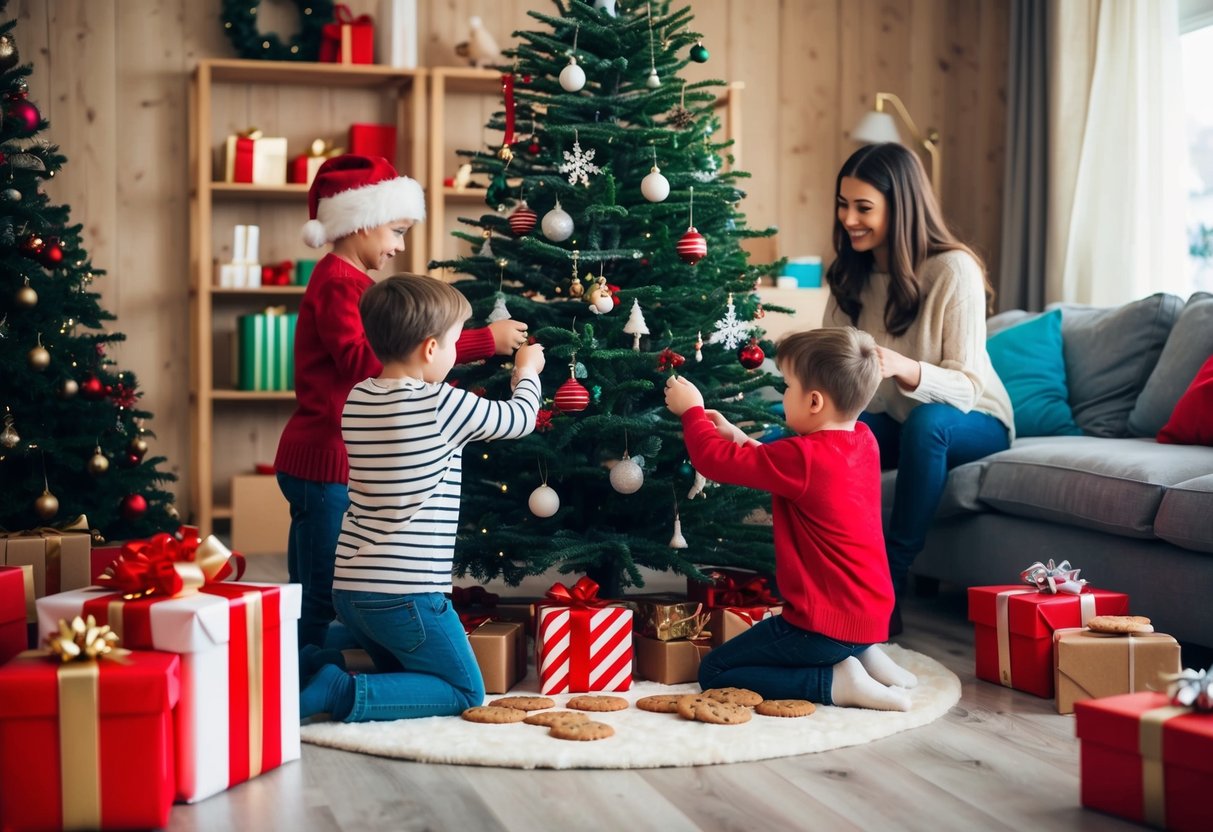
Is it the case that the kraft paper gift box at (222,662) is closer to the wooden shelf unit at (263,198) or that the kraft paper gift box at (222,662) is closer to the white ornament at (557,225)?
the white ornament at (557,225)

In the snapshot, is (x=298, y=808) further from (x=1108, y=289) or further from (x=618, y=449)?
(x=1108, y=289)

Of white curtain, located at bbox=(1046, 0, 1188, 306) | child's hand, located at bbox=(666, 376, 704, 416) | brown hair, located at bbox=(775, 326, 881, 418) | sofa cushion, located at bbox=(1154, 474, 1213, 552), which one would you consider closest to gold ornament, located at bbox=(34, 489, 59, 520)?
child's hand, located at bbox=(666, 376, 704, 416)

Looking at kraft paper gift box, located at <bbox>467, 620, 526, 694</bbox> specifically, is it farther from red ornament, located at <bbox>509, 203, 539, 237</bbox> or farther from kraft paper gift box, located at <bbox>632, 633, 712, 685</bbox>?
red ornament, located at <bbox>509, 203, 539, 237</bbox>

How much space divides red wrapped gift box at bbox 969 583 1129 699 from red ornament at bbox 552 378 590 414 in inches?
34.6

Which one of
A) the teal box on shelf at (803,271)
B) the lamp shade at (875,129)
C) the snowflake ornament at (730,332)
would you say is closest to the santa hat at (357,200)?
the snowflake ornament at (730,332)

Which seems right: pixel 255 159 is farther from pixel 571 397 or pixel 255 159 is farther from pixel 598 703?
pixel 598 703

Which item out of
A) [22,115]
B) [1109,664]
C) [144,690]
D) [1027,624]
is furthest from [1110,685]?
[22,115]

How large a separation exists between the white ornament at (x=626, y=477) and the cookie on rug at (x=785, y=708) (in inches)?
19.5

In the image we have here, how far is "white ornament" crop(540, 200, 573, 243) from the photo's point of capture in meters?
2.62

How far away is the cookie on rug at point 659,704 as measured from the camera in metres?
2.30

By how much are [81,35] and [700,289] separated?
11.0 feet

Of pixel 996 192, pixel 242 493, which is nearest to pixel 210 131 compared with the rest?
pixel 242 493

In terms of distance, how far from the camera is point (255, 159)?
16.1 feet

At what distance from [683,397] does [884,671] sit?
2.07 feet
